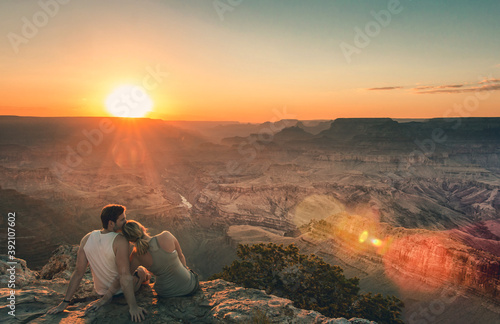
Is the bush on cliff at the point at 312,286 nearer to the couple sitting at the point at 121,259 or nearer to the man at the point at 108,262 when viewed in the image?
the couple sitting at the point at 121,259

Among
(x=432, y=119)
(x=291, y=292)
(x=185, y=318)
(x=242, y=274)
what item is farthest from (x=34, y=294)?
(x=432, y=119)

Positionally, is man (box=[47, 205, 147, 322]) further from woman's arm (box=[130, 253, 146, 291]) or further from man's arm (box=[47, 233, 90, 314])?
woman's arm (box=[130, 253, 146, 291])

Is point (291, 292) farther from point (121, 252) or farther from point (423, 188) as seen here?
point (423, 188)

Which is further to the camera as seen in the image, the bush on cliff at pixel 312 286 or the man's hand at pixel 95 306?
the bush on cliff at pixel 312 286

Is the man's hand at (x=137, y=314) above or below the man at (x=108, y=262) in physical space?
below

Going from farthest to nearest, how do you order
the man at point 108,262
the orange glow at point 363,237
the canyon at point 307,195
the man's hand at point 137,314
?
the orange glow at point 363,237
the canyon at point 307,195
the man at point 108,262
the man's hand at point 137,314

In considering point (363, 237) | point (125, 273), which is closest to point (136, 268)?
point (125, 273)

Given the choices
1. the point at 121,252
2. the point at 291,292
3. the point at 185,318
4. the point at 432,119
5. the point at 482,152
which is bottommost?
the point at 291,292

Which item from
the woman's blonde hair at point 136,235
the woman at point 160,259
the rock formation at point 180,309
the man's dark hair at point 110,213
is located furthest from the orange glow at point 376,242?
the man's dark hair at point 110,213
